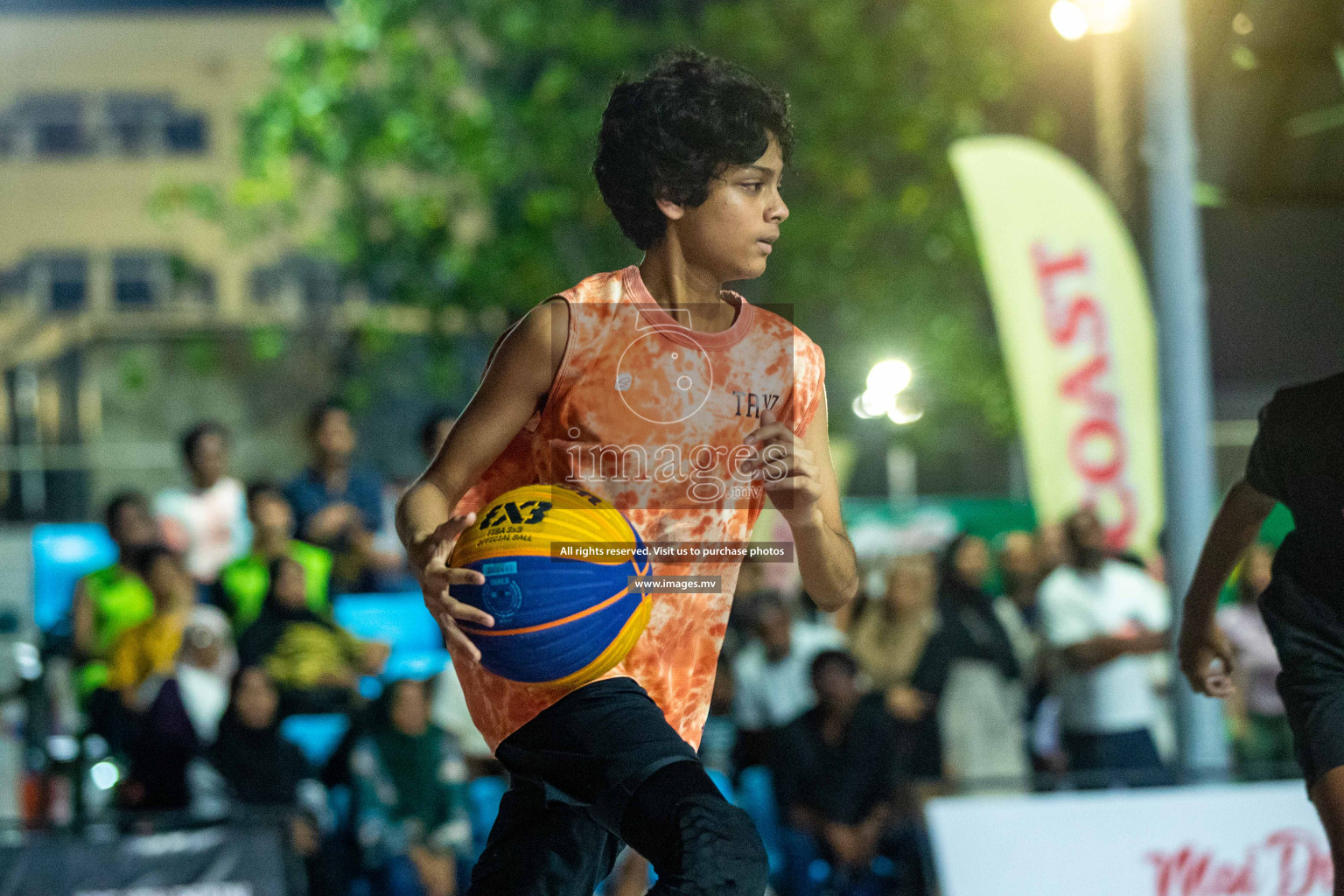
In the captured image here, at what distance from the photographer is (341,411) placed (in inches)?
283

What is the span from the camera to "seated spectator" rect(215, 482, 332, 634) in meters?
6.95

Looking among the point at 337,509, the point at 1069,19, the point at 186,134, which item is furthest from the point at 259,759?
the point at 186,134

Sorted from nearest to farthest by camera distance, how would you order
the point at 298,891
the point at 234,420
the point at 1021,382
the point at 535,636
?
the point at 535,636 → the point at 298,891 → the point at 1021,382 → the point at 234,420

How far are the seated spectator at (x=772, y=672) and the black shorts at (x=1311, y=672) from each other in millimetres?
3938

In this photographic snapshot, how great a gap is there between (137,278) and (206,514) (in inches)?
1099

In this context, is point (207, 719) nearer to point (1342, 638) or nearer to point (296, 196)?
point (1342, 638)

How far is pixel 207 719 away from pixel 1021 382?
4.64 meters

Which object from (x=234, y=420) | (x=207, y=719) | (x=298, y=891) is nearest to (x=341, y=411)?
(x=207, y=719)

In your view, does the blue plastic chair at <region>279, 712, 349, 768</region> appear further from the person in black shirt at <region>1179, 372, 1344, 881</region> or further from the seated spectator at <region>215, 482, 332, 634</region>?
the person in black shirt at <region>1179, 372, 1344, 881</region>

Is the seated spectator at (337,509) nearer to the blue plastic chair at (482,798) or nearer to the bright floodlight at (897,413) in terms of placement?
the blue plastic chair at (482,798)

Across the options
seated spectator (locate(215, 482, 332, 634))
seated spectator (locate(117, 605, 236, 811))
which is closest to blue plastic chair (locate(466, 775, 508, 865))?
seated spectator (locate(215, 482, 332, 634))

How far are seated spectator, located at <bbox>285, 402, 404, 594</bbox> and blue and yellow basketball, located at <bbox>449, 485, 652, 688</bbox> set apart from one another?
451 cm

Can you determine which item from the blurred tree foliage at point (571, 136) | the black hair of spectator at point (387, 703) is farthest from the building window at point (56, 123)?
the black hair of spectator at point (387, 703)

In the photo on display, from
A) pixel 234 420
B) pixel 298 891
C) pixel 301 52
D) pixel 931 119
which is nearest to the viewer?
pixel 298 891
